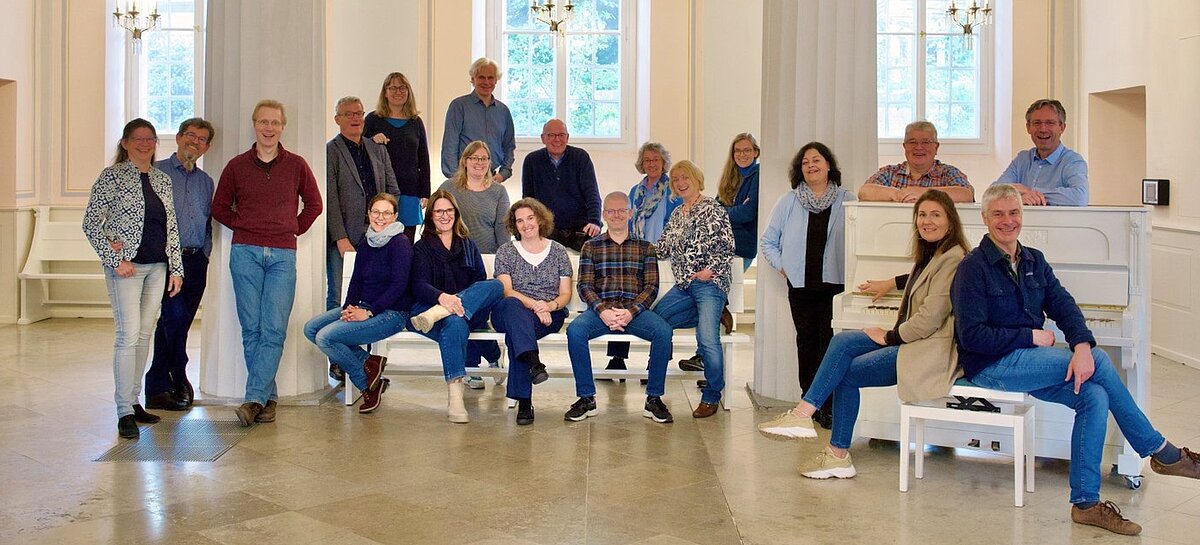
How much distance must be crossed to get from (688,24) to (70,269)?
230 inches

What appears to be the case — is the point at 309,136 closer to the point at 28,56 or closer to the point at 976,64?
the point at 28,56

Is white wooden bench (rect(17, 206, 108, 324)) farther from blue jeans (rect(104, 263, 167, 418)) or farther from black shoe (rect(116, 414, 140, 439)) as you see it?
black shoe (rect(116, 414, 140, 439))

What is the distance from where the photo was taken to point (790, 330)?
21.8 ft

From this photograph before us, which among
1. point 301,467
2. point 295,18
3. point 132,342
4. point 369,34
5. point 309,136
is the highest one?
point 369,34

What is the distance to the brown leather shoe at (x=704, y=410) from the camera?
6.39m

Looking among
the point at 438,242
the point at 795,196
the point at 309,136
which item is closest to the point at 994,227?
the point at 795,196

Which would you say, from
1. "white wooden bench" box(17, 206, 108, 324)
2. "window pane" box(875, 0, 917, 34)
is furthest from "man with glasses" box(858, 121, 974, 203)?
"white wooden bench" box(17, 206, 108, 324)

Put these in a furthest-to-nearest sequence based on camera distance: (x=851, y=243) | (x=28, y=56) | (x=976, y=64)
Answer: (x=976, y=64), (x=28, y=56), (x=851, y=243)

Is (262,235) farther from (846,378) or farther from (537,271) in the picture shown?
(846,378)

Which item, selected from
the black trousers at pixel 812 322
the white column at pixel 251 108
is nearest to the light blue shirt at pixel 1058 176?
the black trousers at pixel 812 322

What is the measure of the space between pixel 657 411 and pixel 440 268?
136cm

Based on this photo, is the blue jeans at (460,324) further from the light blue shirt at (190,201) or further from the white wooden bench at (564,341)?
the light blue shirt at (190,201)

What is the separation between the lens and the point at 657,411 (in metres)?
6.27

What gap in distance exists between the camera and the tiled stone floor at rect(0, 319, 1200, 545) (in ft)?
14.0
